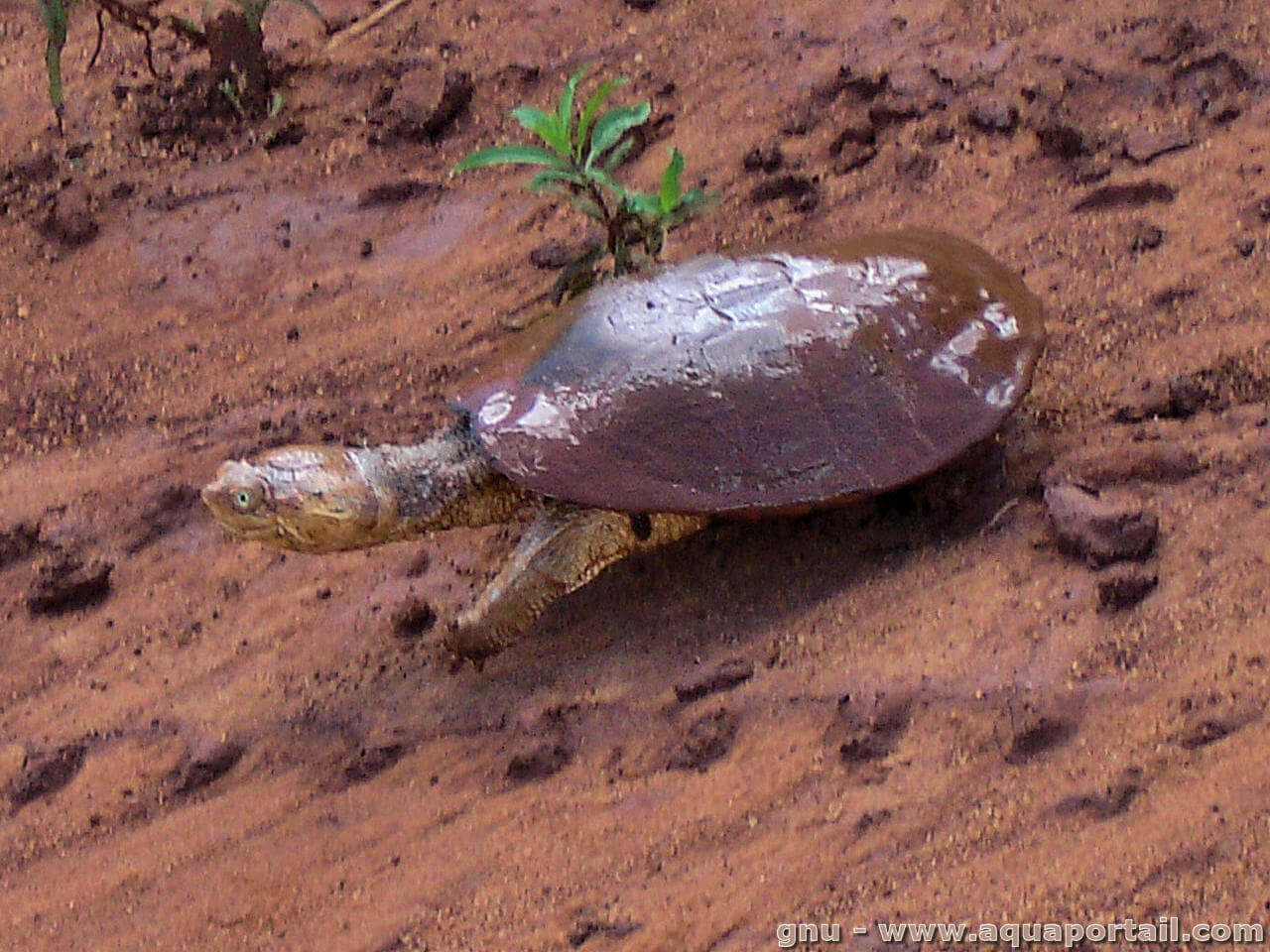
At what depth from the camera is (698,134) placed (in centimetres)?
493

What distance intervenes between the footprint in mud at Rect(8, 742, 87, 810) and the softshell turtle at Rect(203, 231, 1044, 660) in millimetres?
726

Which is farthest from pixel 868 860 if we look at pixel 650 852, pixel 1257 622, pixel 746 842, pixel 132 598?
pixel 132 598

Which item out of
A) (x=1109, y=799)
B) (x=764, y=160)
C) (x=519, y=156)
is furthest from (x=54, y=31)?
(x=1109, y=799)

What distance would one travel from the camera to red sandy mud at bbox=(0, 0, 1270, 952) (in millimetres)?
2561

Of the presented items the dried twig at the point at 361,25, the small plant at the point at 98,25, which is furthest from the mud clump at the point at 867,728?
the dried twig at the point at 361,25

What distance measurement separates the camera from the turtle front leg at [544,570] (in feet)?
10.6

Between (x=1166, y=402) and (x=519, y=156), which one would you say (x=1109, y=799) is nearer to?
(x=1166, y=402)

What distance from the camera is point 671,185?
3.62 meters

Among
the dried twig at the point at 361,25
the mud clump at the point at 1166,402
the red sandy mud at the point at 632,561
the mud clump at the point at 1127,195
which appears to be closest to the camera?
the red sandy mud at the point at 632,561

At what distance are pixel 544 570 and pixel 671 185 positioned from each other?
3.83 feet

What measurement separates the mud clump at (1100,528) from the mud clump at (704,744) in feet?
2.91

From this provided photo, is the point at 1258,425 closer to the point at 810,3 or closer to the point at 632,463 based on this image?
the point at 632,463

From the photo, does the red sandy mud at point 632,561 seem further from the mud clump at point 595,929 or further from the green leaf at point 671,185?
the green leaf at point 671,185

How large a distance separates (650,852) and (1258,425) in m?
1.87
